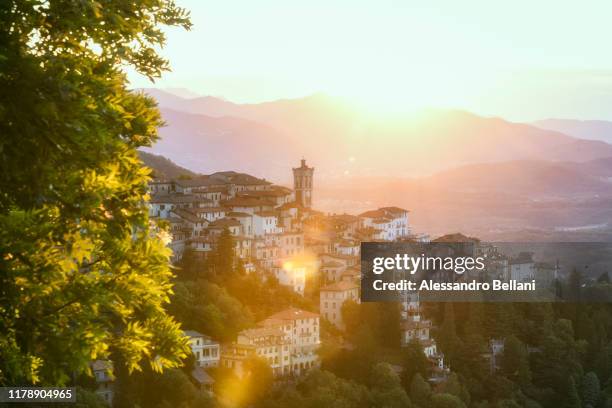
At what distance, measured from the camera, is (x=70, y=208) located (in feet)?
18.6

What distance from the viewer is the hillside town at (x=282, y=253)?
43562 mm

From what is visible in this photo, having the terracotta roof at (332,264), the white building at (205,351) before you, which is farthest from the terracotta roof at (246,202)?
the white building at (205,351)

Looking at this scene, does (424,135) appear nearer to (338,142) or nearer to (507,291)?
(338,142)

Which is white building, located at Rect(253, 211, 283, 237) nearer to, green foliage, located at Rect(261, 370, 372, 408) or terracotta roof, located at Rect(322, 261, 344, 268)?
terracotta roof, located at Rect(322, 261, 344, 268)

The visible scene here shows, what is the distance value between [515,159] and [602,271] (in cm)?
8190

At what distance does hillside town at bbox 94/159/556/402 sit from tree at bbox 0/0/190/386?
32.9 meters

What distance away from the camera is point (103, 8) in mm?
6285

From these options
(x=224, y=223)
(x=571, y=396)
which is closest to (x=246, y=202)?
(x=224, y=223)

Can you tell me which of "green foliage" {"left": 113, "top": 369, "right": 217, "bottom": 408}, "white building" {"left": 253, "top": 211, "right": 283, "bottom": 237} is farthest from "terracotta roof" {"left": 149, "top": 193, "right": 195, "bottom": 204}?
"green foliage" {"left": 113, "top": 369, "right": 217, "bottom": 408}

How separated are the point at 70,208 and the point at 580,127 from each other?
16797 centimetres

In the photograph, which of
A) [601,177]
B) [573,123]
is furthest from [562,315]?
[573,123]

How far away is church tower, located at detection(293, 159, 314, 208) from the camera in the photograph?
61.8 m

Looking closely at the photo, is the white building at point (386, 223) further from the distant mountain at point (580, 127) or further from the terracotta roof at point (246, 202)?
the distant mountain at point (580, 127)

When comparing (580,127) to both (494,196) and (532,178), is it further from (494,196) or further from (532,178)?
(494,196)
